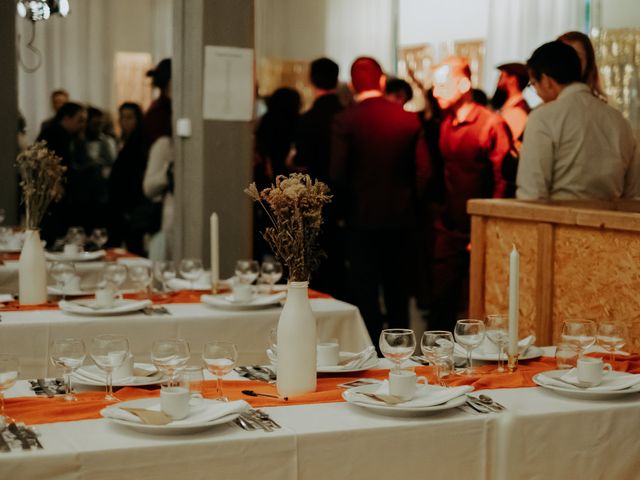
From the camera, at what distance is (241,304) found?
408cm

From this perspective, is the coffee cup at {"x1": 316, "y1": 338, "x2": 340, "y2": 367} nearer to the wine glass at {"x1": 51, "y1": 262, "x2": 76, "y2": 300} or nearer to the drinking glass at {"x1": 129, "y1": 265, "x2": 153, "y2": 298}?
the drinking glass at {"x1": 129, "y1": 265, "x2": 153, "y2": 298}

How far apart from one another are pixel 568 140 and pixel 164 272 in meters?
1.82

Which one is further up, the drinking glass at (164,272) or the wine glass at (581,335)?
the wine glass at (581,335)

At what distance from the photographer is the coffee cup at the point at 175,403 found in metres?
2.30

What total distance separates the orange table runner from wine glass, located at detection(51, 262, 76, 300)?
1.68 metres

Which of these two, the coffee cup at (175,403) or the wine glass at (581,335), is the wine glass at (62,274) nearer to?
the coffee cup at (175,403)

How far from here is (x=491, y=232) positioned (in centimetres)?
452

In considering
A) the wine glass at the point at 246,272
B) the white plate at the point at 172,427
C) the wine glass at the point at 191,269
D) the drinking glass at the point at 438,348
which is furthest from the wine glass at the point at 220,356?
the wine glass at the point at 191,269

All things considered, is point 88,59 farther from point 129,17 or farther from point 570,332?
point 570,332

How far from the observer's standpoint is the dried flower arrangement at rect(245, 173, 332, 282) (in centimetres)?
259

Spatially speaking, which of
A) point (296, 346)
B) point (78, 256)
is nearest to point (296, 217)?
point (296, 346)

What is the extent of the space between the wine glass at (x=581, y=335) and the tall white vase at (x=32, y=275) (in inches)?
84.7

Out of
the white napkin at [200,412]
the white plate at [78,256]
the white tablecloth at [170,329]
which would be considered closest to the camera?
the white napkin at [200,412]

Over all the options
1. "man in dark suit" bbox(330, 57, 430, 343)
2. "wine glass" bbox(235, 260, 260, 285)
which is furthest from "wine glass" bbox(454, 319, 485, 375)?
"man in dark suit" bbox(330, 57, 430, 343)
